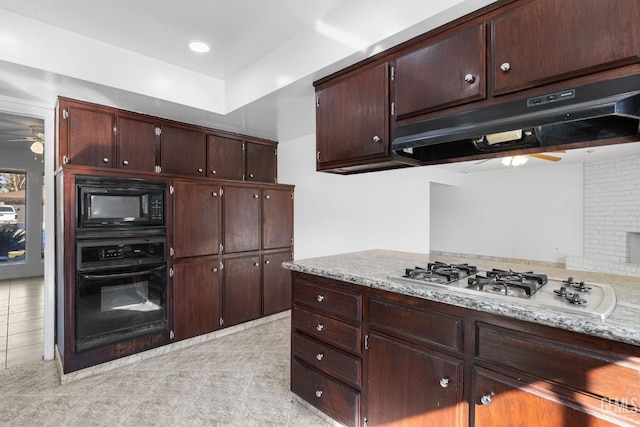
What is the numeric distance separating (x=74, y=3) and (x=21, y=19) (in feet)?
1.56

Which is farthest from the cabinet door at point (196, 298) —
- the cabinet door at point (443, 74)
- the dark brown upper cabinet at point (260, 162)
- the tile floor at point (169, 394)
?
the cabinet door at point (443, 74)

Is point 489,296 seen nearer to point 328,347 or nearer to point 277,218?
point 328,347

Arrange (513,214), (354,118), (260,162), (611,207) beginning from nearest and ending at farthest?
(354,118) → (260,162) → (611,207) → (513,214)

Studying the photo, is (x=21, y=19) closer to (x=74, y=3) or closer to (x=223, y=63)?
(x=74, y=3)

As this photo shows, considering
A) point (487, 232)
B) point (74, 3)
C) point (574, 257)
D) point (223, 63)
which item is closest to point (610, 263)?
point (574, 257)

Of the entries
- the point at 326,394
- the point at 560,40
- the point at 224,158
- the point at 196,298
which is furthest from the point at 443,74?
the point at 196,298

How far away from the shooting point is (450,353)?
1.42 metres

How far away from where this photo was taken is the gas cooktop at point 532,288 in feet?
3.83

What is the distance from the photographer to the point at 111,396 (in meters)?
2.30

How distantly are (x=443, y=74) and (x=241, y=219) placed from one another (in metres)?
2.54

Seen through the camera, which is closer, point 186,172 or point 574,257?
point 186,172

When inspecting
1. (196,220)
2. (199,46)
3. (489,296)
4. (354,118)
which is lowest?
(489,296)

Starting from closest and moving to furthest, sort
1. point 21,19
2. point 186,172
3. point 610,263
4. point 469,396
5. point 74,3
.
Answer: point 469,396 → point 74,3 → point 21,19 → point 186,172 → point 610,263

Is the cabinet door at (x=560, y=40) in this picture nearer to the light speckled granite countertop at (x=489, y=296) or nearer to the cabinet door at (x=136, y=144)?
the light speckled granite countertop at (x=489, y=296)
